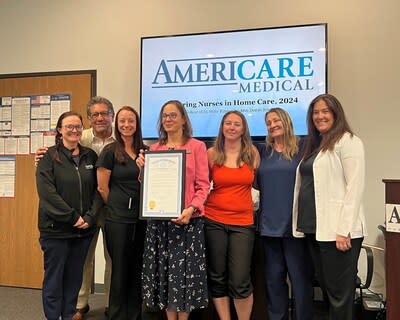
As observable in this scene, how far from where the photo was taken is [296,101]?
340 cm

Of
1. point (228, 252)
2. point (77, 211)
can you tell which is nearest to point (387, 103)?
point (228, 252)

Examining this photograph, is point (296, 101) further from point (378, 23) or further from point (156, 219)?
point (156, 219)

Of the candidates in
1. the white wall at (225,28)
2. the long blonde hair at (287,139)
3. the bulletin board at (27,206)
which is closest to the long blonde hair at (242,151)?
the long blonde hair at (287,139)

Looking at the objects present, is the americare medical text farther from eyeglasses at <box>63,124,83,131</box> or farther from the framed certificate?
the framed certificate

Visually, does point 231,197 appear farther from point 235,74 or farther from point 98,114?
point 235,74

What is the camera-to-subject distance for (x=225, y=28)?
145 inches

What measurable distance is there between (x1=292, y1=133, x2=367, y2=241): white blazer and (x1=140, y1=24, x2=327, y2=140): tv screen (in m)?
1.09

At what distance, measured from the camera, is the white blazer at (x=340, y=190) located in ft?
7.31

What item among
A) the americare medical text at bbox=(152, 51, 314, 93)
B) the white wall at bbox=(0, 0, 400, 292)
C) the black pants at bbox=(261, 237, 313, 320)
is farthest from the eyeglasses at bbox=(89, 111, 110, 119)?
the black pants at bbox=(261, 237, 313, 320)

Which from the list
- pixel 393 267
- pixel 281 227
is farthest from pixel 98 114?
pixel 393 267

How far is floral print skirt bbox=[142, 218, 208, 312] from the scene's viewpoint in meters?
2.38

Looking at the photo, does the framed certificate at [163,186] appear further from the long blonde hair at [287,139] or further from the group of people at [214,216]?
the long blonde hair at [287,139]

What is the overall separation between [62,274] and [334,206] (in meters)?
1.69

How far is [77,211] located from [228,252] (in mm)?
963
